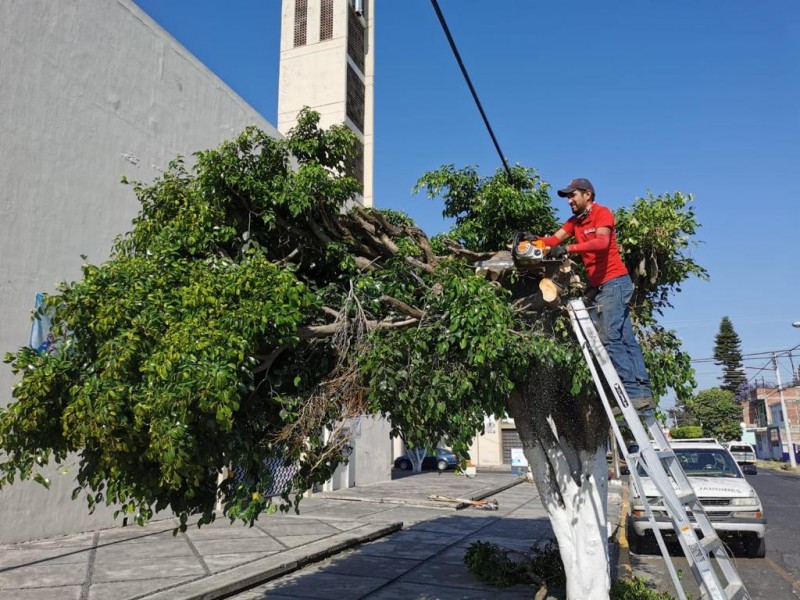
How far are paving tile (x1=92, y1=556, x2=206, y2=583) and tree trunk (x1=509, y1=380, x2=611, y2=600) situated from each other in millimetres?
5107

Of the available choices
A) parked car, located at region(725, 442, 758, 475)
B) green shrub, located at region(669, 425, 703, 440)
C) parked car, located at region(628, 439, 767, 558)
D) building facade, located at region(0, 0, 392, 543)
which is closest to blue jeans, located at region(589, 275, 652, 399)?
parked car, located at region(628, 439, 767, 558)

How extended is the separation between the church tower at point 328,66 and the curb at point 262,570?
20.2 metres

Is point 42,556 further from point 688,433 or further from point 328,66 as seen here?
point 688,433

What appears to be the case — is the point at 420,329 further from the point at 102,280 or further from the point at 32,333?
the point at 32,333

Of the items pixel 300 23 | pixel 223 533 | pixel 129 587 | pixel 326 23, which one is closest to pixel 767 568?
pixel 129 587

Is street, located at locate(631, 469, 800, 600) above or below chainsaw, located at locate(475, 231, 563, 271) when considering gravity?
below

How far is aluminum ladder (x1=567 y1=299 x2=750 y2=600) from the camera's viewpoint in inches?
147

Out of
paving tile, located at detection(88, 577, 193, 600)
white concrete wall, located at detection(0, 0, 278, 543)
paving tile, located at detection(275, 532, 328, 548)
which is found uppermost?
white concrete wall, located at detection(0, 0, 278, 543)

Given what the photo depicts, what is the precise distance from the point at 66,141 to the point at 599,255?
10.3 metres

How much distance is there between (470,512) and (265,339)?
13836 mm

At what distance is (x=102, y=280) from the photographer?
4301 millimetres

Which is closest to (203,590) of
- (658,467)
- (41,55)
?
(658,467)

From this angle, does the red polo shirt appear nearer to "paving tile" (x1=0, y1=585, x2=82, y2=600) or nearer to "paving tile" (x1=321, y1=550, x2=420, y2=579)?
"paving tile" (x1=321, y1=550, x2=420, y2=579)

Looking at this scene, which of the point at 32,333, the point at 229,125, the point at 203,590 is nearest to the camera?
the point at 203,590
